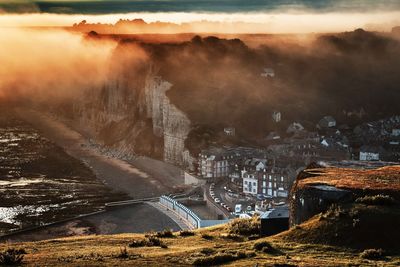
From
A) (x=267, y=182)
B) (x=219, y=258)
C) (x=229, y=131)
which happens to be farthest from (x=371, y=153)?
(x=219, y=258)

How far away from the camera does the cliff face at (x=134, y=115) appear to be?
341 ft

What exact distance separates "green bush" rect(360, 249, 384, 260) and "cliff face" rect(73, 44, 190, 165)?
253 feet

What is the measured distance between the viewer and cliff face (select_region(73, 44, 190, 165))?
104062 mm

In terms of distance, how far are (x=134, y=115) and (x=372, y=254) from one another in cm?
10543

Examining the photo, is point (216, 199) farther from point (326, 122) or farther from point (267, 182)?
point (326, 122)

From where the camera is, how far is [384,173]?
25.9 meters

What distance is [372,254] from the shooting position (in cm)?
1886

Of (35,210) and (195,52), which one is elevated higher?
(195,52)

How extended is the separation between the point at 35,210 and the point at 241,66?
237ft

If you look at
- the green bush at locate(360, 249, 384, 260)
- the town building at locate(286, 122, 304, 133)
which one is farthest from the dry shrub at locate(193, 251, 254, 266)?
the town building at locate(286, 122, 304, 133)

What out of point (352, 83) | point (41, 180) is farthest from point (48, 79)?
point (41, 180)

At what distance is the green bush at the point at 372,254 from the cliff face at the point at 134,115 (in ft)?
253

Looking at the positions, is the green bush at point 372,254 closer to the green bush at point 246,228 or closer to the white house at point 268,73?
the green bush at point 246,228

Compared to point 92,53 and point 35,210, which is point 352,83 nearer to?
point 92,53
